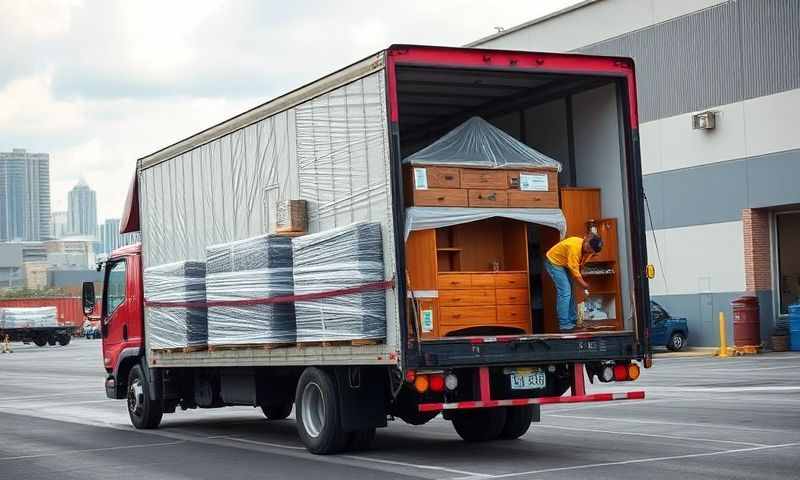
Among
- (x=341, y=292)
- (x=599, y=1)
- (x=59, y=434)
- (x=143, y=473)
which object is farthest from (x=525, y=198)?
(x=599, y=1)

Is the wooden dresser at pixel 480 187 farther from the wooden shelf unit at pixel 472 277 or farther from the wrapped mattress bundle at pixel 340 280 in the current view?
the wrapped mattress bundle at pixel 340 280

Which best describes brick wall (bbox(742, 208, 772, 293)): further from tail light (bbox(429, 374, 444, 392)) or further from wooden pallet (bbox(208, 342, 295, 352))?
tail light (bbox(429, 374, 444, 392))

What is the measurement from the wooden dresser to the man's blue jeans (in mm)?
667

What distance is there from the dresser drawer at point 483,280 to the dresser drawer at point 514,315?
249 millimetres

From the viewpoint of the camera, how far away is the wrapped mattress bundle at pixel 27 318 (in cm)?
6925

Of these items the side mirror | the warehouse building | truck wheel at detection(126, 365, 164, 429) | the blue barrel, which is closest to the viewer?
truck wheel at detection(126, 365, 164, 429)

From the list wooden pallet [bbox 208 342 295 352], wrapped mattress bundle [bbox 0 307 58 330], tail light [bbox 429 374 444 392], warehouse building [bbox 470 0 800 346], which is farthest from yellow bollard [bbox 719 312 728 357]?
wrapped mattress bundle [bbox 0 307 58 330]

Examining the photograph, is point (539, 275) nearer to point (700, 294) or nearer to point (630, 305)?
Answer: point (630, 305)

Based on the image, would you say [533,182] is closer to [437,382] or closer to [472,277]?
[472,277]

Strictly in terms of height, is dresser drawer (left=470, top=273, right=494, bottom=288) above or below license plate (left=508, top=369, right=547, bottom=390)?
above

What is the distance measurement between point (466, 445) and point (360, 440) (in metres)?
1.40

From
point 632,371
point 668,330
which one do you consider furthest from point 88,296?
point 668,330

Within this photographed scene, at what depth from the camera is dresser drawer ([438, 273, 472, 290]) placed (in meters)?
12.1

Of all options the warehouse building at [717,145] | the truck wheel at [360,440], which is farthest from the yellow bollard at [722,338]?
the truck wheel at [360,440]
